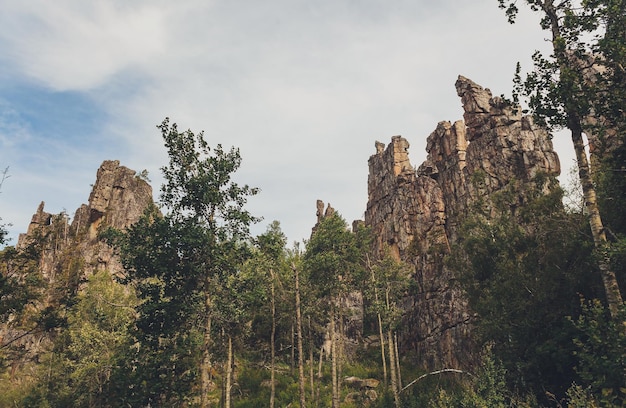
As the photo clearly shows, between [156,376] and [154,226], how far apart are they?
7208 mm

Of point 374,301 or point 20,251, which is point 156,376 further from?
point 374,301

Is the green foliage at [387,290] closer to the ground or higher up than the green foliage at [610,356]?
higher up

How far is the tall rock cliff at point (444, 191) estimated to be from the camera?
44.7 m

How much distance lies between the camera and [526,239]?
24.4m

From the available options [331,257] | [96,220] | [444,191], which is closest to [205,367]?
[331,257]

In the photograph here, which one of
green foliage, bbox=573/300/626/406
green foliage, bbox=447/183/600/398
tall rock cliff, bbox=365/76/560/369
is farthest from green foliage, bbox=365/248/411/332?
green foliage, bbox=573/300/626/406

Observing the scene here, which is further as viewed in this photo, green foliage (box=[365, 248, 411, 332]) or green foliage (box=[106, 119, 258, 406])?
green foliage (box=[365, 248, 411, 332])

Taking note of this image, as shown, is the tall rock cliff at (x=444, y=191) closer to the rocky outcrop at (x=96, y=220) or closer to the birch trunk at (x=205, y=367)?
the birch trunk at (x=205, y=367)

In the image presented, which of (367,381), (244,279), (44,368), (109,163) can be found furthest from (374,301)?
(109,163)

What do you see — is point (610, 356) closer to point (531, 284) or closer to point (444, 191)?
point (531, 284)

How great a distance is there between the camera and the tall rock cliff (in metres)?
44.7

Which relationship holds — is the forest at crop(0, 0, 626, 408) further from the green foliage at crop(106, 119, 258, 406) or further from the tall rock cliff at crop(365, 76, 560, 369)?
the tall rock cliff at crop(365, 76, 560, 369)

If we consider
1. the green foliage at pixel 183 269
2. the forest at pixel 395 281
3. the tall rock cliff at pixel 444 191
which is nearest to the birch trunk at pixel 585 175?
the forest at pixel 395 281

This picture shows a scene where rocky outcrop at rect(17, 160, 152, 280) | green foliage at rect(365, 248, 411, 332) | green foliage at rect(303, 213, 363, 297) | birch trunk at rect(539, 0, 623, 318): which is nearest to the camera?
birch trunk at rect(539, 0, 623, 318)
